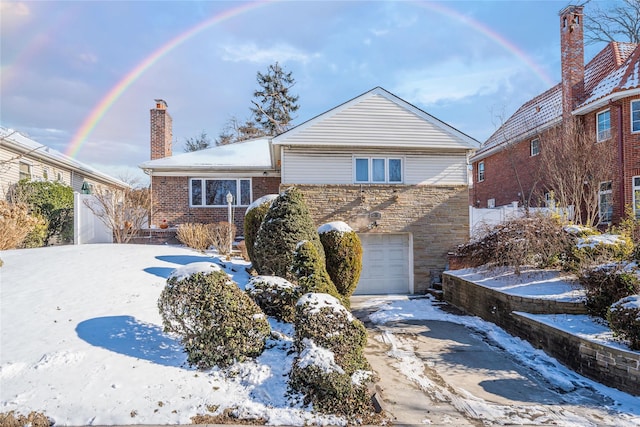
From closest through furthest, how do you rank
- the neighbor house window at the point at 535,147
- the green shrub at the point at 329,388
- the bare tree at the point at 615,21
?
the green shrub at the point at 329,388 → the neighbor house window at the point at 535,147 → the bare tree at the point at 615,21

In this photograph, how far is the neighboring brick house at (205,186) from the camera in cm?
1445

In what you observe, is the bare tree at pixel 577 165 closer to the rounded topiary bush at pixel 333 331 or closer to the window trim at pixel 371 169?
the window trim at pixel 371 169

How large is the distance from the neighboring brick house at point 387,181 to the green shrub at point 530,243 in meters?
3.67

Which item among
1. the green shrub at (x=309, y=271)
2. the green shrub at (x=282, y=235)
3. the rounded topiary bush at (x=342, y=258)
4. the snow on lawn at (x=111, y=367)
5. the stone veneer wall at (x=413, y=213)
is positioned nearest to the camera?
the snow on lawn at (x=111, y=367)

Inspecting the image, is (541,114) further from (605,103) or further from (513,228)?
(513,228)

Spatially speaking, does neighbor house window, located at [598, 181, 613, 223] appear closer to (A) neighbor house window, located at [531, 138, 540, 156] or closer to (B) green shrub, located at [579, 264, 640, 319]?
(A) neighbor house window, located at [531, 138, 540, 156]

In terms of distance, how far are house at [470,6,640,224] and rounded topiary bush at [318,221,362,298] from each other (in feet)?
22.4

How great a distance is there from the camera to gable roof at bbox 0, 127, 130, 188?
12.9m

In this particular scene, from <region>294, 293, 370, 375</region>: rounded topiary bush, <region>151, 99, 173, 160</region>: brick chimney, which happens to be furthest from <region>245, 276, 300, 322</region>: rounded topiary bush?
<region>151, 99, 173, 160</region>: brick chimney

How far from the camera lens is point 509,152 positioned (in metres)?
18.2

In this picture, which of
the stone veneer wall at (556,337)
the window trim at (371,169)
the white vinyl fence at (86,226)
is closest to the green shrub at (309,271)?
the stone veneer wall at (556,337)

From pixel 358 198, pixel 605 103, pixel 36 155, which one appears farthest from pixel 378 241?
pixel 36 155

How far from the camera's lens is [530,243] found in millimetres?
8344

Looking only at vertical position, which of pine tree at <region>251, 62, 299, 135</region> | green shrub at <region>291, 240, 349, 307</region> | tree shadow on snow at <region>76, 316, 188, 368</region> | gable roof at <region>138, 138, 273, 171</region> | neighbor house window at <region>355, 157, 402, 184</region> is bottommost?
tree shadow on snow at <region>76, 316, 188, 368</region>
